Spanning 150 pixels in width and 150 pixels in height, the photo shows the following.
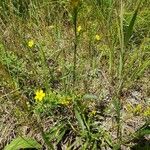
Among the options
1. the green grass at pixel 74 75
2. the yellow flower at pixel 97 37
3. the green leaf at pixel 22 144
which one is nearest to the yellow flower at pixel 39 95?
the green grass at pixel 74 75

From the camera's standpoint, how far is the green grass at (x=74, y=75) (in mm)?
1902

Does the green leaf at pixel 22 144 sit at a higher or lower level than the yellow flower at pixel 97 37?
lower

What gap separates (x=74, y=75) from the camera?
75.5 inches

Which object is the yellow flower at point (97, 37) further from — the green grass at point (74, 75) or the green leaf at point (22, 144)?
the green leaf at point (22, 144)

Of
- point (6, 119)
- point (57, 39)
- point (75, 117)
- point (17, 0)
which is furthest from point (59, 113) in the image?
point (17, 0)

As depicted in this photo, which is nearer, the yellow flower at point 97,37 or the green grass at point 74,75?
the green grass at point 74,75

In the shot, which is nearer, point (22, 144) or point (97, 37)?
point (22, 144)

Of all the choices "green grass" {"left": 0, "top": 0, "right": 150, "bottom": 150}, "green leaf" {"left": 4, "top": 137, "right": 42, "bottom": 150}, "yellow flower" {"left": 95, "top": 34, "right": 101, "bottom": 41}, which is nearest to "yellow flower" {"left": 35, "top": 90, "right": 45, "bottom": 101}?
"green grass" {"left": 0, "top": 0, "right": 150, "bottom": 150}

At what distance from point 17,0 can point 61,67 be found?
2.29 ft

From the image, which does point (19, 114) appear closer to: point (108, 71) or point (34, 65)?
point (34, 65)

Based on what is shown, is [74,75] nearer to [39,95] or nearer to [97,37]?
[39,95]

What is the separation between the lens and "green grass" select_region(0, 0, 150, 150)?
1902 millimetres

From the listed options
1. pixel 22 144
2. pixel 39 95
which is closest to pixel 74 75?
pixel 39 95

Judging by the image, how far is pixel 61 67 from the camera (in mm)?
2199
